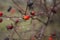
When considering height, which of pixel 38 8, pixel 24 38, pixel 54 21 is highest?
pixel 38 8

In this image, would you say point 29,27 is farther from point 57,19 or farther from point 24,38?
point 57,19

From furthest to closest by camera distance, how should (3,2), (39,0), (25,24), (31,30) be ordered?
(3,2) < (25,24) < (31,30) < (39,0)

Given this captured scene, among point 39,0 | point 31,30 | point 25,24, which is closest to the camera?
point 39,0

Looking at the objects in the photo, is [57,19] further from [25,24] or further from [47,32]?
[25,24]

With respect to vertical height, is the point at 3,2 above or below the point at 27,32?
above

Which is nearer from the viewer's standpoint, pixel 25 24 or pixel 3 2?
pixel 25 24

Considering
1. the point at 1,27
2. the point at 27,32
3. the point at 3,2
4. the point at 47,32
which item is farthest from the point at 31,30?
the point at 3,2

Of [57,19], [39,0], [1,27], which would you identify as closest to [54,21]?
[57,19]

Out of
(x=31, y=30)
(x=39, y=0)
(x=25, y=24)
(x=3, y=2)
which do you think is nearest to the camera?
(x=39, y=0)

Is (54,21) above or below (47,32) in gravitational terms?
above
